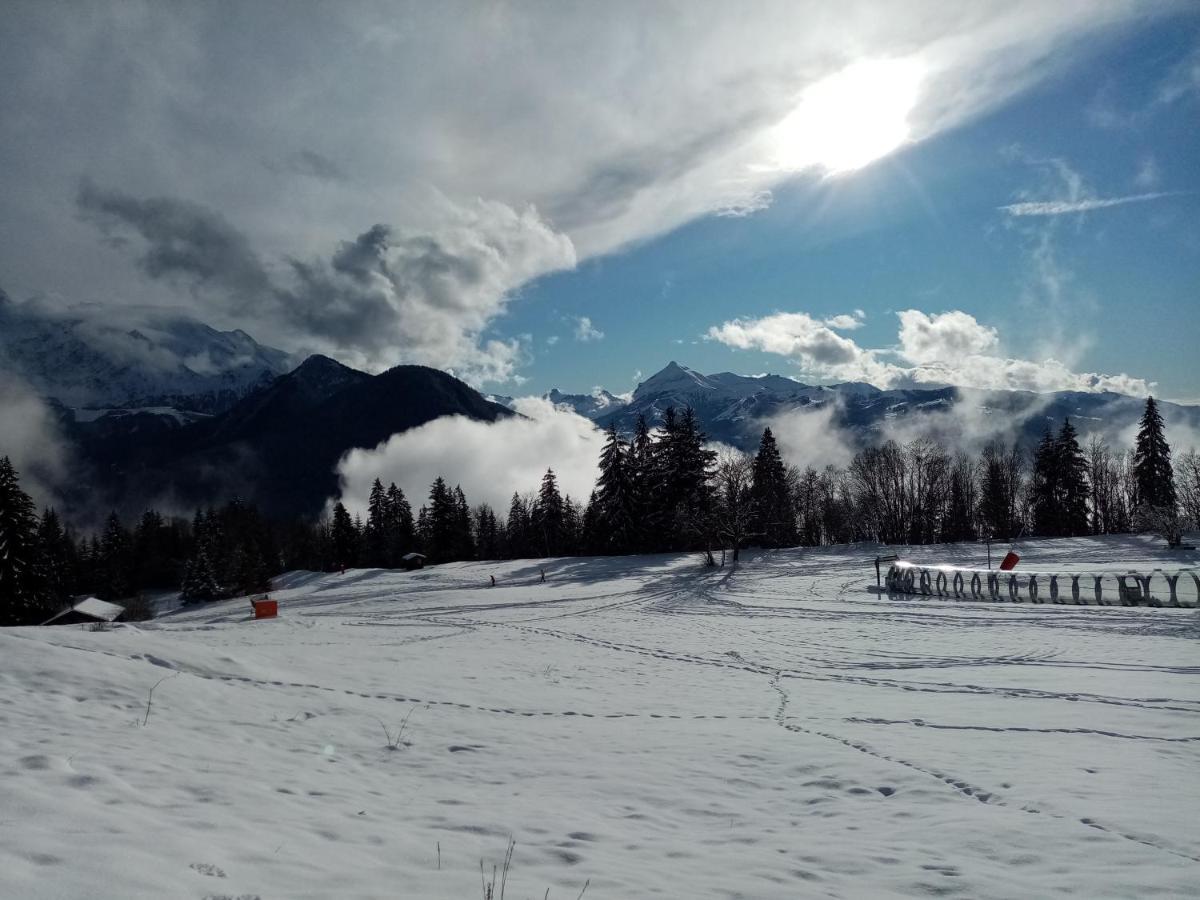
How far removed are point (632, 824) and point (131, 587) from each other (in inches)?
4091

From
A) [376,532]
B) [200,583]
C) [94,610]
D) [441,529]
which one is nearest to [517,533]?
[376,532]

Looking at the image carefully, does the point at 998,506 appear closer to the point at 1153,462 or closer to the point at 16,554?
the point at 1153,462

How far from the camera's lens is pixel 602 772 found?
25.2ft

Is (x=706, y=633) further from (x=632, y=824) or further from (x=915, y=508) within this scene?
(x=915, y=508)

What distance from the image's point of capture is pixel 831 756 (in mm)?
8273

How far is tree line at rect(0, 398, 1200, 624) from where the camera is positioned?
172 ft

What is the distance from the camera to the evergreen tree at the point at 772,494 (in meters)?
64.8

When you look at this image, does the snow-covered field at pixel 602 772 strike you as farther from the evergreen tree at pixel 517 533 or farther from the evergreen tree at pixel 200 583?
the evergreen tree at pixel 517 533

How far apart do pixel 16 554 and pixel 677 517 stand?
44.6m

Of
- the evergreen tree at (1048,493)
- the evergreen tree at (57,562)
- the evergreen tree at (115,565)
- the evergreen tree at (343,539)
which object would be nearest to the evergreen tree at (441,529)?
the evergreen tree at (343,539)

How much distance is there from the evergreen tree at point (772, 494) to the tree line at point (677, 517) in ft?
0.59

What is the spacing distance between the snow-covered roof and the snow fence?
48.8m

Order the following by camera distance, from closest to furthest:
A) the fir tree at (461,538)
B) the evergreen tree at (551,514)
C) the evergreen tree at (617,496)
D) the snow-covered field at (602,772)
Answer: the snow-covered field at (602,772) < the evergreen tree at (617,496) < the evergreen tree at (551,514) < the fir tree at (461,538)

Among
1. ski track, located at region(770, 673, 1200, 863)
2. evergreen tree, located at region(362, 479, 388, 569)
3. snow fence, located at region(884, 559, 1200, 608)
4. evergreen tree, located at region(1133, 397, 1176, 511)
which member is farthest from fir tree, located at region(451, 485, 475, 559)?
evergreen tree, located at region(1133, 397, 1176, 511)
